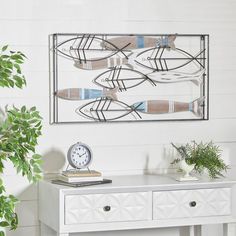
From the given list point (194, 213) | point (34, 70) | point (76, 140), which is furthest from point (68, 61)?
point (194, 213)

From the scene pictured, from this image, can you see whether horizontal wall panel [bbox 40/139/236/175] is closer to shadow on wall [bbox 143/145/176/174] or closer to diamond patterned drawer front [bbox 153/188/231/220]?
shadow on wall [bbox 143/145/176/174]

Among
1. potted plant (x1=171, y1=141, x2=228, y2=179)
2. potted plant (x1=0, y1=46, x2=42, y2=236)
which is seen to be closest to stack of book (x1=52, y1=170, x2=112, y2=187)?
potted plant (x1=0, y1=46, x2=42, y2=236)

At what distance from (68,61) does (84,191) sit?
2.66 ft

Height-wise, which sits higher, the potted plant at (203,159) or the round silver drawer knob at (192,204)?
the potted plant at (203,159)

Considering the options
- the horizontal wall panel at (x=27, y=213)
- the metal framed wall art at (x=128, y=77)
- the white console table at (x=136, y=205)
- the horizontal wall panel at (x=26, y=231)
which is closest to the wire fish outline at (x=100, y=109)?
the metal framed wall art at (x=128, y=77)

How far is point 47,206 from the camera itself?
3.93 m

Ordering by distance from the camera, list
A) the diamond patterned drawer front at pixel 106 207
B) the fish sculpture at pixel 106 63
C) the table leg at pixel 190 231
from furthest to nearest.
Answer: the table leg at pixel 190 231, the fish sculpture at pixel 106 63, the diamond patterned drawer front at pixel 106 207

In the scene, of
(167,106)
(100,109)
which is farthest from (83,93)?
(167,106)

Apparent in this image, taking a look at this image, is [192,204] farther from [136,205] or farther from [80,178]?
[80,178]

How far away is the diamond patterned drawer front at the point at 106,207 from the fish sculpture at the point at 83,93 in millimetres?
656

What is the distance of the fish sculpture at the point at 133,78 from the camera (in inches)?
165

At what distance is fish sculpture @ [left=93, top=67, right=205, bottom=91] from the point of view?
13.7 ft

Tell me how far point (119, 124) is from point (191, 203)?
2.18 ft

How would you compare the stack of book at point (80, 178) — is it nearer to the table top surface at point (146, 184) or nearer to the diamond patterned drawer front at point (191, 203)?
the table top surface at point (146, 184)
